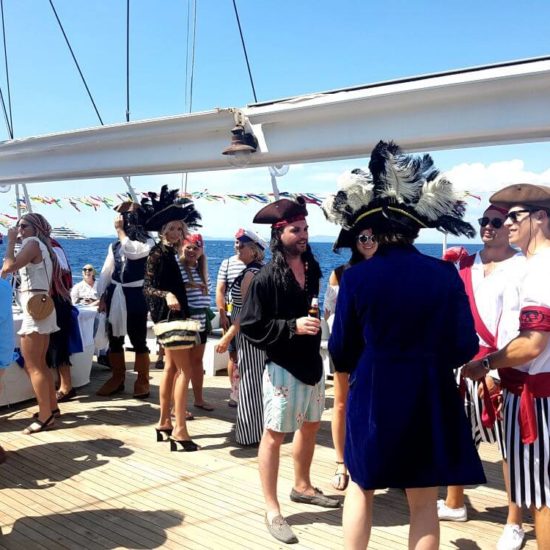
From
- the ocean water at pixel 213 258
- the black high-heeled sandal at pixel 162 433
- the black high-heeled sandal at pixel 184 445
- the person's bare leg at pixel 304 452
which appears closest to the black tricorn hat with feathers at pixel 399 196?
the person's bare leg at pixel 304 452

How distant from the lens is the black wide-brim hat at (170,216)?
14.0ft

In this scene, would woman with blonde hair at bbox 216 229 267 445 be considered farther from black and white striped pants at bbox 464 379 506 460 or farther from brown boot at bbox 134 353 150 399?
black and white striped pants at bbox 464 379 506 460

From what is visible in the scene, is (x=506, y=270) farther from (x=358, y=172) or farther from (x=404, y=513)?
(x=404, y=513)

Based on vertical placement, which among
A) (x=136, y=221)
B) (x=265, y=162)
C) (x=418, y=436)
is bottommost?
(x=418, y=436)

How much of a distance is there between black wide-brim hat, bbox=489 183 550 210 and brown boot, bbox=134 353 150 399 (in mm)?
3895

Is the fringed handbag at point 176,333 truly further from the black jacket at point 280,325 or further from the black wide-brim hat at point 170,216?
the black jacket at point 280,325

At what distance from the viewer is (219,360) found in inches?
269

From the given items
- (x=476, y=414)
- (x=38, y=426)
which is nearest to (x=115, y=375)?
(x=38, y=426)

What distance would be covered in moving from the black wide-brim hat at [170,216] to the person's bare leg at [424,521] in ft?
9.06

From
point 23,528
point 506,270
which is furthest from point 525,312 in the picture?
point 23,528

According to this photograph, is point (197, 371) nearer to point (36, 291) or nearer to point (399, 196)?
point (36, 291)

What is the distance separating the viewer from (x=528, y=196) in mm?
→ 2467

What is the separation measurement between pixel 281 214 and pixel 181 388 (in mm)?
1762

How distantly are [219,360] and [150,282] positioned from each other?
2835 mm
